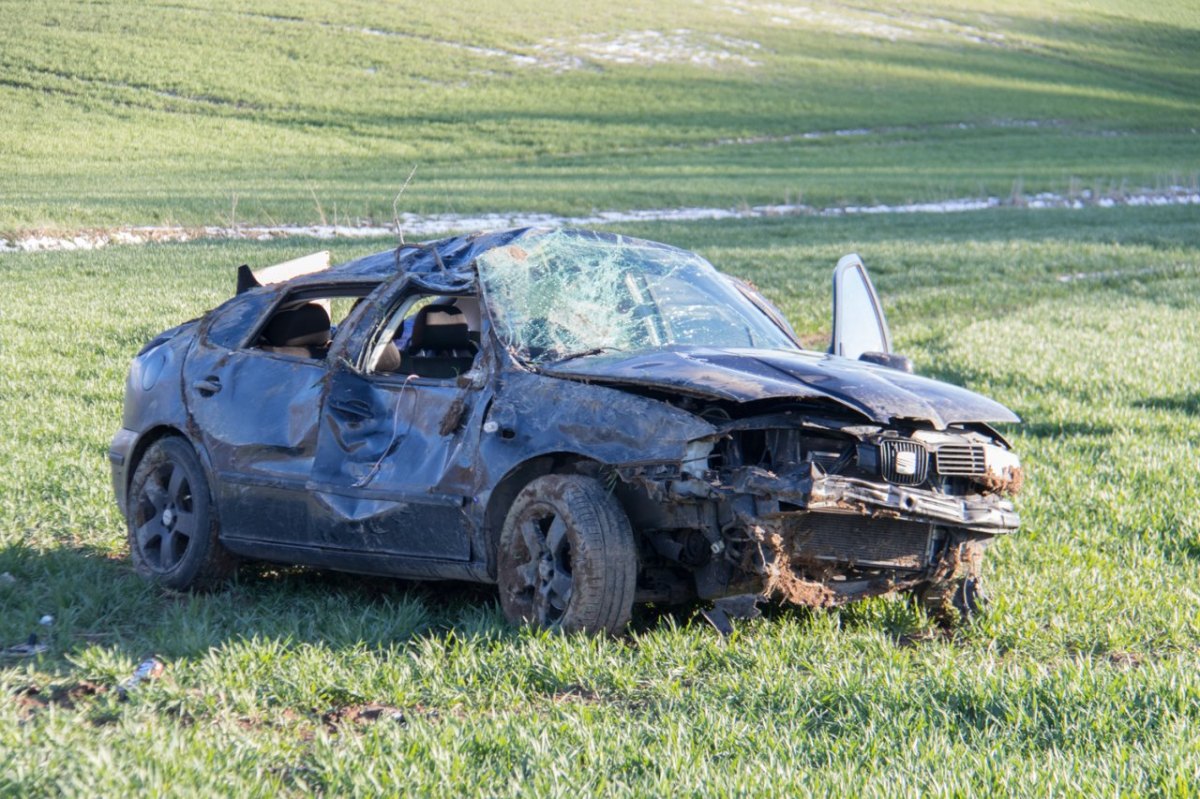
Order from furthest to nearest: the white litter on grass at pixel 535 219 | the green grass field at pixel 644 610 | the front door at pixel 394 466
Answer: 1. the white litter on grass at pixel 535 219
2. the front door at pixel 394 466
3. the green grass field at pixel 644 610

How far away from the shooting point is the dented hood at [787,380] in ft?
15.9

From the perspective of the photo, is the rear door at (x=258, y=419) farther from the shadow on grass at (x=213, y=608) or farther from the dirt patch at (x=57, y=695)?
the dirt patch at (x=57, y=695)

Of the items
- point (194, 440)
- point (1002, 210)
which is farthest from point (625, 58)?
point (194, 440)

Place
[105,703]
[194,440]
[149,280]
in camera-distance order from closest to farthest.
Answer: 1. [105,703]
2. [194,440]
3. [149,280]

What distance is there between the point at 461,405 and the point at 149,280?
13053mm

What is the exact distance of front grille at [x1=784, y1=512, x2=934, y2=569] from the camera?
4965mm

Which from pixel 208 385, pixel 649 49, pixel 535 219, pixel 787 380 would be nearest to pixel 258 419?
pixel 208 385

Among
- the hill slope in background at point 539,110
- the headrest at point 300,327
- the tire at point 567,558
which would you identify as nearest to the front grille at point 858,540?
the tire at point 567,558

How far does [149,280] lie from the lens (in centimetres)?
1747

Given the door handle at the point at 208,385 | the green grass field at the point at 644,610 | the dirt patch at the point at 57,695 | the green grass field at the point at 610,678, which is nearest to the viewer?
the green grass field at the point at 610,678

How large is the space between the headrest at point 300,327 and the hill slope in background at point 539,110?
19.3 meters

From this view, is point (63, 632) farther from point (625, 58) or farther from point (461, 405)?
point (625, 58)

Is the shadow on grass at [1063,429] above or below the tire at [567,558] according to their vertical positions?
below

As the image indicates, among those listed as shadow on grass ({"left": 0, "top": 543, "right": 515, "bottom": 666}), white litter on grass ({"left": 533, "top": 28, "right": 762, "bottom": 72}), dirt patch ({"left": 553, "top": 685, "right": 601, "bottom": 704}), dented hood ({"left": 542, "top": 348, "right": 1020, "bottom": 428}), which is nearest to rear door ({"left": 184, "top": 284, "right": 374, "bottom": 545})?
shadow on grass ({"left": 0, "top": 543, "right": 515, "bottom": 666})
